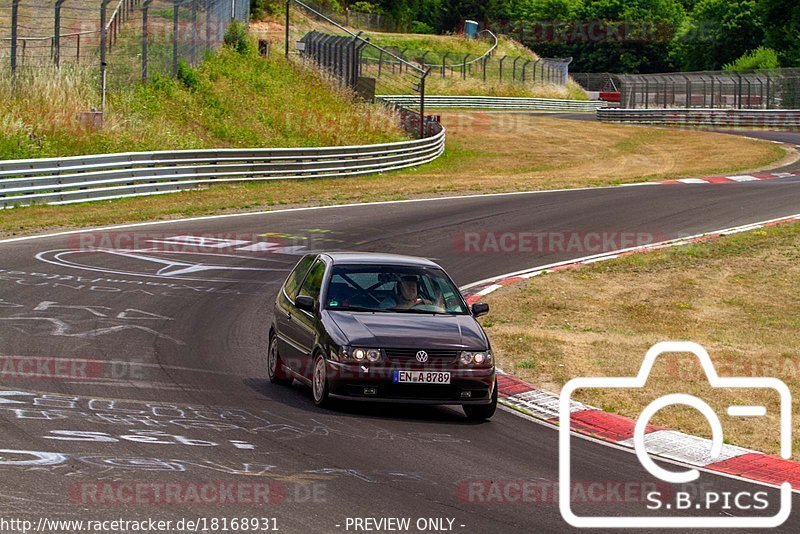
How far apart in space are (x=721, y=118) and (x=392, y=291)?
58116 millimetres

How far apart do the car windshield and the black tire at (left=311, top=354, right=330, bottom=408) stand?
77cm

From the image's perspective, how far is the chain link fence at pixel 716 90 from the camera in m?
71.2

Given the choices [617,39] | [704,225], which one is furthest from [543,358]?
[617,39]

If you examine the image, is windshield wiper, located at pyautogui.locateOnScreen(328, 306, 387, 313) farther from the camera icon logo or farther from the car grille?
the camera icon logo

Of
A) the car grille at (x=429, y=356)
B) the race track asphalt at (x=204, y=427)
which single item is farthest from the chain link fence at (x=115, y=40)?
the car grille at (x=429, y=356)

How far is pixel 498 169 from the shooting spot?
4456cm

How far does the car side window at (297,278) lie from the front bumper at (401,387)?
2.35m

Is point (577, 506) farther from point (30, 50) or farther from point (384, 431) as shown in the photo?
point (30, 50)

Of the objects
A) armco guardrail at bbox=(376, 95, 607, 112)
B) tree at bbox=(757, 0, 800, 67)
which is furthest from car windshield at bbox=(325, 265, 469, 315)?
tree at bbox=(757, 0, 800, 67)

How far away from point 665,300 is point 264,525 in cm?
1300

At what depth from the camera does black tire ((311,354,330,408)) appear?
11.3 meters

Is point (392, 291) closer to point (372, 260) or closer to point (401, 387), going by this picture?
point (372, 260)

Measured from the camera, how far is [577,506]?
830cm

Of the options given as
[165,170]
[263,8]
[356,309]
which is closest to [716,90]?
[263,8]
